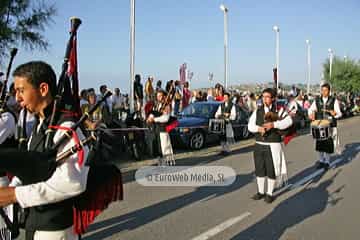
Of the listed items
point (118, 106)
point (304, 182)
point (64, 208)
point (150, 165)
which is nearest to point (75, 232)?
point (64, 208)

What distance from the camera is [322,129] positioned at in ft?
34.1

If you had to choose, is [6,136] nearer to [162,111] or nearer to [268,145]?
[268,145]

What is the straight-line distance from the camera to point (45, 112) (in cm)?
254

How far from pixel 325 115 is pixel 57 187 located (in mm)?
9629

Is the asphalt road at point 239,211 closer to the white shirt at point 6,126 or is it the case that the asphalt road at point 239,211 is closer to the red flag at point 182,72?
the white shirt at point 6,126

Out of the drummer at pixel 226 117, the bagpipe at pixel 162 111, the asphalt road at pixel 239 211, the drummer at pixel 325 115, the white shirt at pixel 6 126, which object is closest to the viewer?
the white shirt at pixel 6 126

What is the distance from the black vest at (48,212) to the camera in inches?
97.0

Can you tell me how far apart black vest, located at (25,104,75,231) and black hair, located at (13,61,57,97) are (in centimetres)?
15

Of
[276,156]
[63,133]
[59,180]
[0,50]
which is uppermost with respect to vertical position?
[0,50]

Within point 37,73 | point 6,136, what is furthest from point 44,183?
point 6,136

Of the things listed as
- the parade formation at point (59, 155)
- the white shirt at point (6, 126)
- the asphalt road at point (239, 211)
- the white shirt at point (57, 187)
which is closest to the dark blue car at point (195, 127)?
the asphalt road at point (239, 211)

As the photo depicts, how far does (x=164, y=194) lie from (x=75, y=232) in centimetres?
534

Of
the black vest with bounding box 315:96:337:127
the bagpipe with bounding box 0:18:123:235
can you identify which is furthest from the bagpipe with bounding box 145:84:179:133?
the bagpipe with bounding box 0:18:123:235

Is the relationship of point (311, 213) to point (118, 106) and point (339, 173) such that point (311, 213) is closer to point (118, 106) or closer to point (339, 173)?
point (339, 173)
